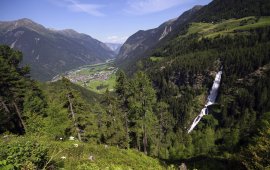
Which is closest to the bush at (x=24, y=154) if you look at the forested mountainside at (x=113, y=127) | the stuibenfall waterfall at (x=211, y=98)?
the forested mountainside at (x=113, y=127)

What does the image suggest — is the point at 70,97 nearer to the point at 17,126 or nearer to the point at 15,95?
the point at 15,95

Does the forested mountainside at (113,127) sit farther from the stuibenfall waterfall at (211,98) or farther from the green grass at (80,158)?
the stuibenfall waterfall at (211,98)

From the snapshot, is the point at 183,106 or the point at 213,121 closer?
the point at 213,121

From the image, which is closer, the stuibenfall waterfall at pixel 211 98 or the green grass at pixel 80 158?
the green grass at pixel 80 158

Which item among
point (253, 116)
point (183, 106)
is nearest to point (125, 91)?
point (253, 116)

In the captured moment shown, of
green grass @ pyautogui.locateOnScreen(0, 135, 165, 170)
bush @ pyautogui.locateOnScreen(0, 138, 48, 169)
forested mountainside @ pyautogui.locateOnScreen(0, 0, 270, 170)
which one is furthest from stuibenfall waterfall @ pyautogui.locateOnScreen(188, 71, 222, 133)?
bush @ pyautogui.locateOnScreen(0, 138, 48, 169)

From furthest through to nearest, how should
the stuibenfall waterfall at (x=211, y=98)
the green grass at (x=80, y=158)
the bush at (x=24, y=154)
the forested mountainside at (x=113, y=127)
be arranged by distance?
the stuibenfall waterfall at (x=211, y=98) → the forested mountainside at (x=113, y=127) → the green grass at (x=80, y=158) → the bush at (x=24, y=154)

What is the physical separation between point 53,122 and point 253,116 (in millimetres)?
112040

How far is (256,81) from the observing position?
502ft

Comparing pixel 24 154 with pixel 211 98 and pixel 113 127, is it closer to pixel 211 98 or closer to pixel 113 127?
pixel 113 127

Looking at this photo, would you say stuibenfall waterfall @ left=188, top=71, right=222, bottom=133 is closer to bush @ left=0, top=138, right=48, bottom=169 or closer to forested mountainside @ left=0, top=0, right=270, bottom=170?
forested mountainside @ left=0, top=0, right=270, bottom=170

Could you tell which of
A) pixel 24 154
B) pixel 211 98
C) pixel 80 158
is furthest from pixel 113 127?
pixel 211 98

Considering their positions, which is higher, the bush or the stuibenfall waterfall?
the bush

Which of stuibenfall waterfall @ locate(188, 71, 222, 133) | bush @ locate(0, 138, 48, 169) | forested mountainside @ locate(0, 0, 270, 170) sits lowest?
stuibenfall waterfall @ locate(188, 71, 222, 133)
